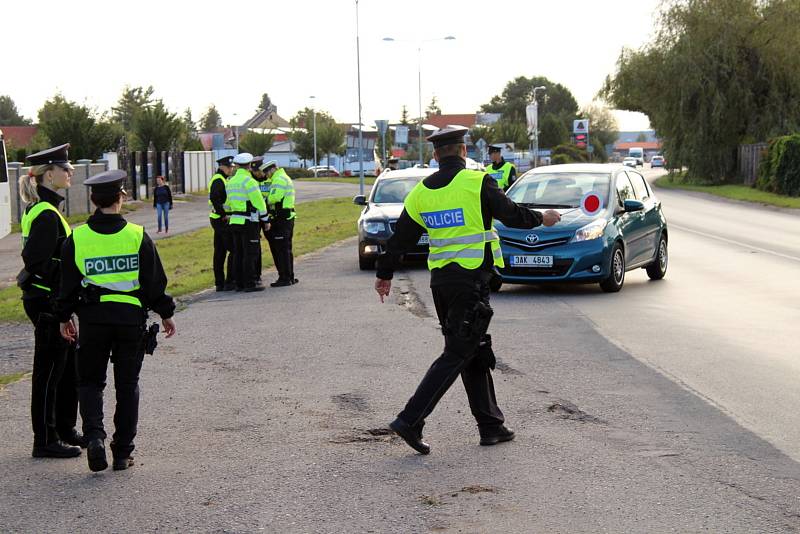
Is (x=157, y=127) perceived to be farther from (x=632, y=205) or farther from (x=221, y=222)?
(x=632, y=205)

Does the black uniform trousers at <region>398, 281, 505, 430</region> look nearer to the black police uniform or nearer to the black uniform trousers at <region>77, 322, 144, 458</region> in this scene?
the black police uniform

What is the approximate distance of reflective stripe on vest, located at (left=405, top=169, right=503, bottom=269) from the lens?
6879 millimetres

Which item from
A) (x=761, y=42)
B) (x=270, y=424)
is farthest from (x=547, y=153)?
(x=270, y=424)

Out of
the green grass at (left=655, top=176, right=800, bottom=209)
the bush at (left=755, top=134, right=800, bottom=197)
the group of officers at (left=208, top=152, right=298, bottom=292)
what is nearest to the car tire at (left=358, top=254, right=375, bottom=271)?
the group of officers at (left=208, top=152, right=298, bottom=292)

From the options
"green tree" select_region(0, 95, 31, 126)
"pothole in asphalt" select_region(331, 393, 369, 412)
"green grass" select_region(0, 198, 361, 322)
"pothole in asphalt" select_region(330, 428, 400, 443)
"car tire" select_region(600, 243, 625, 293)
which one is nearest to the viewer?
"pothole in asphalt" select_region(330, 428, 400, 443)

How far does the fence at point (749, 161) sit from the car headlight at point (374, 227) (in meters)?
37.2

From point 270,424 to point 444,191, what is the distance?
193 centimetres

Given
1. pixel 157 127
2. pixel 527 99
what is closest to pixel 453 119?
pixel 527 99

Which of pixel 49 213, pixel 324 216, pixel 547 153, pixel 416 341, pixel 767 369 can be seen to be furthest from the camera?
pixel 547 153

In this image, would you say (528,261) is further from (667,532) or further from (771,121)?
(771,121)

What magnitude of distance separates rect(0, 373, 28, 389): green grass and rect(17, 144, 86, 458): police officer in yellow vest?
260cm

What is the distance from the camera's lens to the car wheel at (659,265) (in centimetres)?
1691

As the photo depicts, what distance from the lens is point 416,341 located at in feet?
36.6

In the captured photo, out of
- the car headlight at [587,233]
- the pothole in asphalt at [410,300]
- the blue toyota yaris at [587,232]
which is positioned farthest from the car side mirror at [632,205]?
the pothole in asphalt at [410,300]
